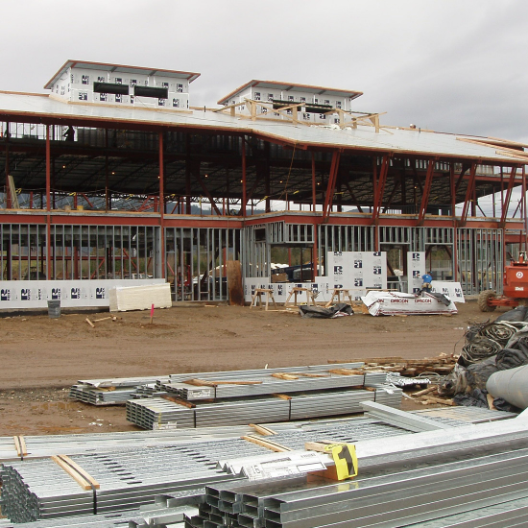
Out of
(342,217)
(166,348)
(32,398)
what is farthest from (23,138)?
(32,398)

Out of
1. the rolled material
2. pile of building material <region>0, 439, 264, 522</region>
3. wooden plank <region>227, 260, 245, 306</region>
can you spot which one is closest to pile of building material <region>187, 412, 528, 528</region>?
pile of building material <region>0, 439, 264, 522</region>

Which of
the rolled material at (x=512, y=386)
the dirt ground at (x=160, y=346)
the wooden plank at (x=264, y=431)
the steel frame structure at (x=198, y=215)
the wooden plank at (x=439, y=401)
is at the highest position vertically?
the steel frame structure at (x=198, y=215)

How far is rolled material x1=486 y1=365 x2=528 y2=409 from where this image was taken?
31.6 feet

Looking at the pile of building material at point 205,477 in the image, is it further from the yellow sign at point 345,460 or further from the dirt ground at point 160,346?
the dirt ground at point 160,346

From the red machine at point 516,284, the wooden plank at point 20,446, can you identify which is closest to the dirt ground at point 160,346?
the red machine at point 516,284

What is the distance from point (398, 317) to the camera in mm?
27094

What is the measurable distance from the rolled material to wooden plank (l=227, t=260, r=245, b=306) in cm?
2119

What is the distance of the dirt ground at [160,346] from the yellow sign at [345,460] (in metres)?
6.13

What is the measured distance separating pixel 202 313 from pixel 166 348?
7.49 m

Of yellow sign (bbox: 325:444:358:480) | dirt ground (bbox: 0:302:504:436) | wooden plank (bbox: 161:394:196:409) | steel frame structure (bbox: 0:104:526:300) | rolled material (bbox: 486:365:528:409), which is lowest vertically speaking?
dirt ground (bbox: 0:302:504:436)

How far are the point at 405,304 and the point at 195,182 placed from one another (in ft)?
73.5

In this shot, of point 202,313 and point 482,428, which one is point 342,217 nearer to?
point 202,313

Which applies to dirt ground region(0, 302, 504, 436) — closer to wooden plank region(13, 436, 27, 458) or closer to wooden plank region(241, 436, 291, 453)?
wooden plank region(13, 436, 27, 458)

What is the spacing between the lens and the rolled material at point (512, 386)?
31.6ft
